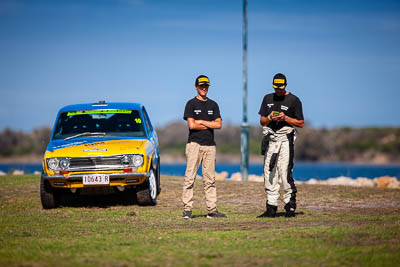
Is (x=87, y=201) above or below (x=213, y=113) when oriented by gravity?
below

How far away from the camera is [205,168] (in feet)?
34.8

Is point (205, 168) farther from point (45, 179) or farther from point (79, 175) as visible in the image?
point (45, 179)

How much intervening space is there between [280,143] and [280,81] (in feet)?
3.41

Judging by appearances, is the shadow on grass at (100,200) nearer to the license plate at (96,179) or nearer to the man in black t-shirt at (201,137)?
the license plate at (96,179)

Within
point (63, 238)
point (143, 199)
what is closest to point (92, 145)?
point (143, 199)

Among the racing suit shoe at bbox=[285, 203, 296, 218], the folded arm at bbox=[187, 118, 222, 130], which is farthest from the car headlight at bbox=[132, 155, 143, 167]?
the racing suit shoe at bbox=[285, 203, 296, 218]

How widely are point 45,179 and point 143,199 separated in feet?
6.49

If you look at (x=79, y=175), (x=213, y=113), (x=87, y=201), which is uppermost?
(x=213, y=113)

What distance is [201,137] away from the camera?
10562 mm

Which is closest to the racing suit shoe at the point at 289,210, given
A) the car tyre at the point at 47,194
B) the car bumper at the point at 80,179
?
the car bumper at the point at 80,179

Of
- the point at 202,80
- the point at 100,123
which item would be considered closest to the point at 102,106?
the point at 100,123

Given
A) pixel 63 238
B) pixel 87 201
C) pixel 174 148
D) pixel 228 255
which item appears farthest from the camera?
pixel 174 148

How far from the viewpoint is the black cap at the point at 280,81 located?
1025 cm

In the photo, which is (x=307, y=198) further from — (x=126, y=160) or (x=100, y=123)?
(x=100, y=123)
